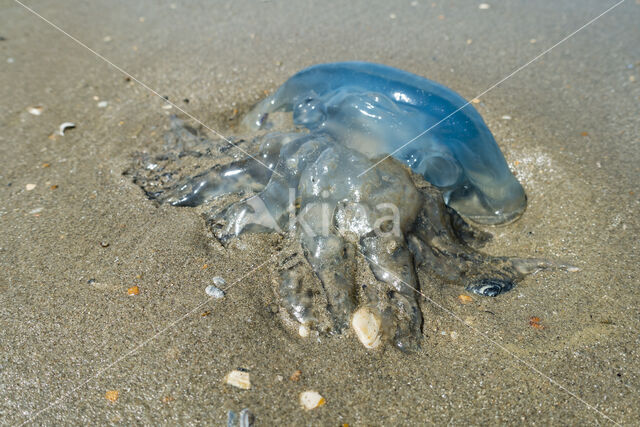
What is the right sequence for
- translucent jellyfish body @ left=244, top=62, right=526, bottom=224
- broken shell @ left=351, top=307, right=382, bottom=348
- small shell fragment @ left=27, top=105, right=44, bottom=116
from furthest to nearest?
small shell fragment @ left=27, top=105, right=44, bottom=116, translucent jellyfish body @ left=244, top=62, right=526, bottom=224, broken shell @ left=351, top=307, right=382, bottom=348

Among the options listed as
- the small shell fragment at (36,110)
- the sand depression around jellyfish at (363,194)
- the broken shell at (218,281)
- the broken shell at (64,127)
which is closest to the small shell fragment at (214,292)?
the broken shell at (218,281)

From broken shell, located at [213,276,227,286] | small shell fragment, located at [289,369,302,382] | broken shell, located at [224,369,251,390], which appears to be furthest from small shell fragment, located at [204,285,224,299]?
small shell fragment, located at [289,369,302,382]

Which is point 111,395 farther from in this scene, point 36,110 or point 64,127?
point 36,110

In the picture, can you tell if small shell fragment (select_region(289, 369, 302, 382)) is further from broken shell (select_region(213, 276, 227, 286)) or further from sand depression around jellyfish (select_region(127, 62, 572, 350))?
broken shell (select_region(213, 276, 227, 286))

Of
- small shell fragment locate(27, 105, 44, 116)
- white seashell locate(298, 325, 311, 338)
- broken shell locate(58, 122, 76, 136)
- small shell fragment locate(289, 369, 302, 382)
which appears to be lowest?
small shell fragment locate(289, 369, 302, 382)

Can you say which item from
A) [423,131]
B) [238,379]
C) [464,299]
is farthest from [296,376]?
[423,131]

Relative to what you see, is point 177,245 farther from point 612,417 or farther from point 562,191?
point 562,191
